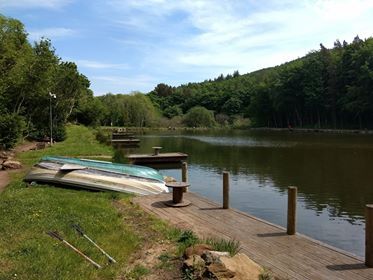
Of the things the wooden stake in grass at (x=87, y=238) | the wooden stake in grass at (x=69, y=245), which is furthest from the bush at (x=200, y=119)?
the wooden stake in grass at (x=69, y=245)

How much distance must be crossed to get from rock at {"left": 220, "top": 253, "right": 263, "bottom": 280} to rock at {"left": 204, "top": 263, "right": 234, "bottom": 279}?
0.05 meters

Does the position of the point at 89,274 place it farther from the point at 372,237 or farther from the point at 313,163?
the point at 313,163

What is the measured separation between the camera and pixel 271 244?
889 centimetres

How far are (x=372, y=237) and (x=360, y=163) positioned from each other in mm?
22913

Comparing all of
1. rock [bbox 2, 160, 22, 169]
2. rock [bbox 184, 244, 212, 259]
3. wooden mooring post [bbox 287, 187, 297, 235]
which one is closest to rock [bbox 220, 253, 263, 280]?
rock [bbox 184, 244, 212, 259]

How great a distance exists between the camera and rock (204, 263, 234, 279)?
602cm

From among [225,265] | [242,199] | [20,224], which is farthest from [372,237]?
[242,199]

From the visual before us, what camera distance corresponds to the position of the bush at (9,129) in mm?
26453

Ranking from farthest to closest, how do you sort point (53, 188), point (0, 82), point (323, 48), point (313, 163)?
point (323, 48) < point (313, 163) < point (0, 82) < point (53, 188)

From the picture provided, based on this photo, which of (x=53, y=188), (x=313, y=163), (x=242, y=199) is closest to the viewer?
(x=53, y=188)

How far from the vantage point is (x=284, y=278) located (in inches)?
272

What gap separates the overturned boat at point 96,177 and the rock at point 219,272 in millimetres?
8530

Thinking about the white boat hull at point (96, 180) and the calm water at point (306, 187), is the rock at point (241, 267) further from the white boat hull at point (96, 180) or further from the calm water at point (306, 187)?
the white boat hull at point (96, 180)

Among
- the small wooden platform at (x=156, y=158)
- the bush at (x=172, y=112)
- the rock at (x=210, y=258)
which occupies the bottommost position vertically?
the small wooden platform at (x=156, y=158)
